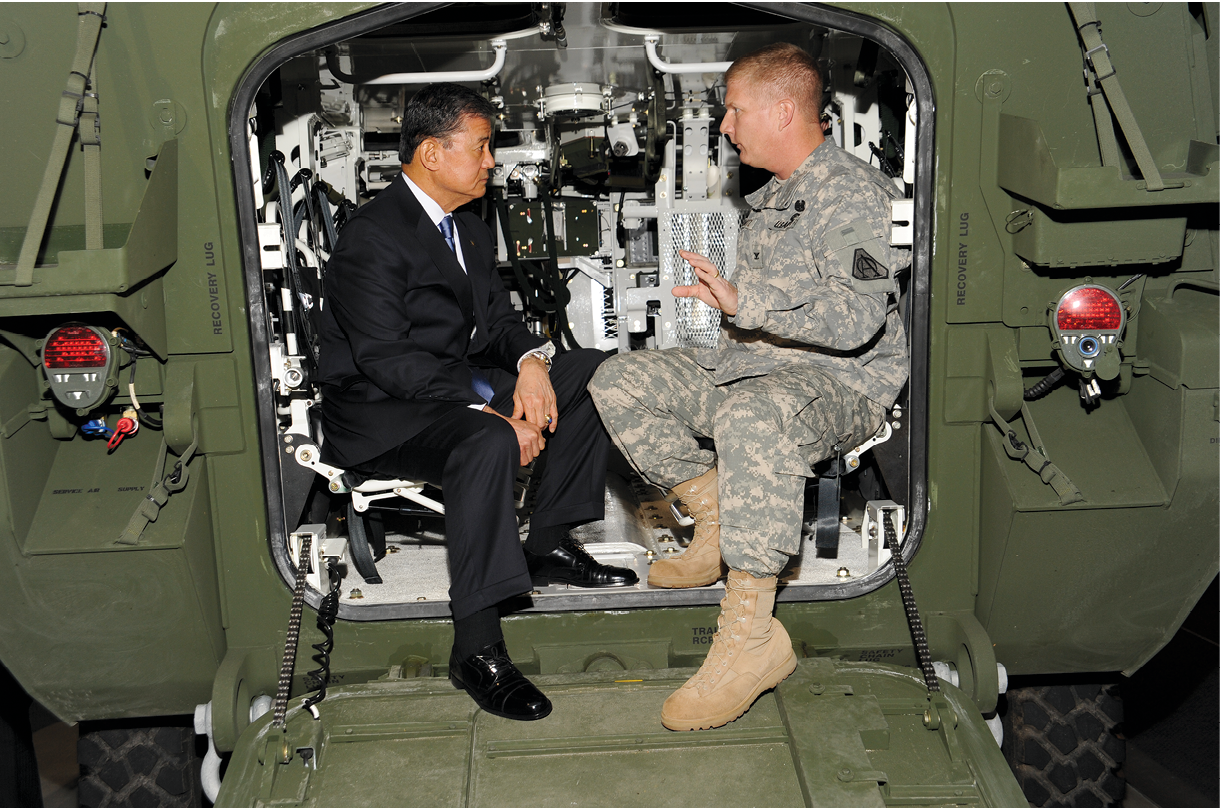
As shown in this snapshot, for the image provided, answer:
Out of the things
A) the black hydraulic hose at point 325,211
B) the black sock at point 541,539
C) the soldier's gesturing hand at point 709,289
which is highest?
the black hydraulic hose at point 325,211

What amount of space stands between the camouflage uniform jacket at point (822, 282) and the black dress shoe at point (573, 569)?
74 cm

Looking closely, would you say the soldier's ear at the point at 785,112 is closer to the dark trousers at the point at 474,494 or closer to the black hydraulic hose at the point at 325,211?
the dark trousers at the point at 474,494

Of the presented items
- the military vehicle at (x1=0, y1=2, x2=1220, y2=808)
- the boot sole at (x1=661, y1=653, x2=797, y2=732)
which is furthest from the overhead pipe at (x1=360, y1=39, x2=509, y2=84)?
the boot sole at (x1=661, y1=653, x2=797, y2=732)

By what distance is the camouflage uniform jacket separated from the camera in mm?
2826

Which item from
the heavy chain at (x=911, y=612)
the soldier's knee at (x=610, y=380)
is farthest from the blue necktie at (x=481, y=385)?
the heavy chain at (x=911, y=612)

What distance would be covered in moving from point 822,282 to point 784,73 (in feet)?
2.16

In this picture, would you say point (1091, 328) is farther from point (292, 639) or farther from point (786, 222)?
point (292, 639)

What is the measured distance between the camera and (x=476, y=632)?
9.23 feet

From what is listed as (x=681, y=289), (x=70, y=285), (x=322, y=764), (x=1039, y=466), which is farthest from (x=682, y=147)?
(x=322, y=764)

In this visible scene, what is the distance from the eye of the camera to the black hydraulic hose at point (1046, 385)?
2961 millimetres

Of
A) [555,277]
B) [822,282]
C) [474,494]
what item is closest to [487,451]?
[474,494]

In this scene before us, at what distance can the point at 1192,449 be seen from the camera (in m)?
2.79

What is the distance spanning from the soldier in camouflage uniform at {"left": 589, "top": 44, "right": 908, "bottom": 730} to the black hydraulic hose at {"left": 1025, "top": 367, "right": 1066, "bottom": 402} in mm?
376

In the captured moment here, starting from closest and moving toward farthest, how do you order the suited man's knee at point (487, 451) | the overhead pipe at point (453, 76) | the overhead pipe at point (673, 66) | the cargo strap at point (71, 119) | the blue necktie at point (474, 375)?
the cargo strap at point (71, 119)
the suited man's knee at point (487, 451)
the blue necktie at point (474, 375)
the overhead pipe at point (453, 76)
the overhead pipe at point (673, 66)
